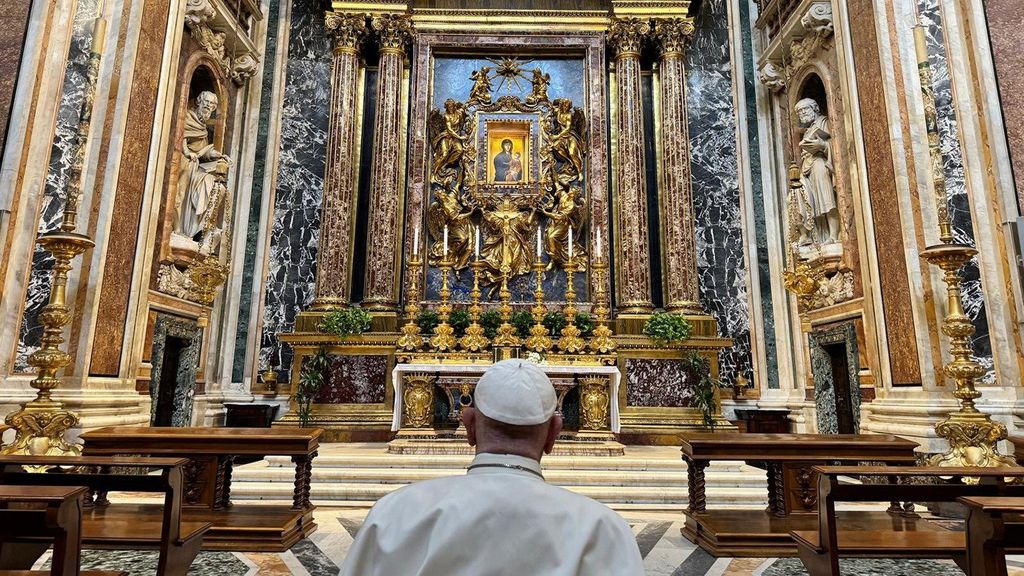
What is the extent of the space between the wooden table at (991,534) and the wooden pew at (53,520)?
3737 mm

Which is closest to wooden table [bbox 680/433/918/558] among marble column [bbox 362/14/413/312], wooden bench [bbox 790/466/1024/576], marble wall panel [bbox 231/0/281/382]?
wooden bench [bbox 790/466/1024/576]

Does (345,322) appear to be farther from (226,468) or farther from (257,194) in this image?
(226,468)

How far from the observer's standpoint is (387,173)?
11016mm

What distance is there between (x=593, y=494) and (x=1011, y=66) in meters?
6.18

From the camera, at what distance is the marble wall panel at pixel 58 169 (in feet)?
21.1

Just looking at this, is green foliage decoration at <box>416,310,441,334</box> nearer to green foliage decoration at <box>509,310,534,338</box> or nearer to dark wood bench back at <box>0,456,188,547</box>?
green foliage decoration at <box>509,310,534,338</box>

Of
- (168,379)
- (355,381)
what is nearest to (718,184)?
(355,381)

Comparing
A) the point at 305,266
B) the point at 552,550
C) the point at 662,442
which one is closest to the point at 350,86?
the point at 305,266

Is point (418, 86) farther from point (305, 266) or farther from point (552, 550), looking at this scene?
point (552, 550)

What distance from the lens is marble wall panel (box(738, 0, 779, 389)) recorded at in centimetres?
1070

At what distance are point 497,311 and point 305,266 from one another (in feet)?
11.5

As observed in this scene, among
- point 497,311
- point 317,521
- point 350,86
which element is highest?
point 350,86

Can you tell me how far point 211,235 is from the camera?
9625mm

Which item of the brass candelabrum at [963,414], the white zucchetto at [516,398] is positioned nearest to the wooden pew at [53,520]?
the white zucchetto at [516,398]
